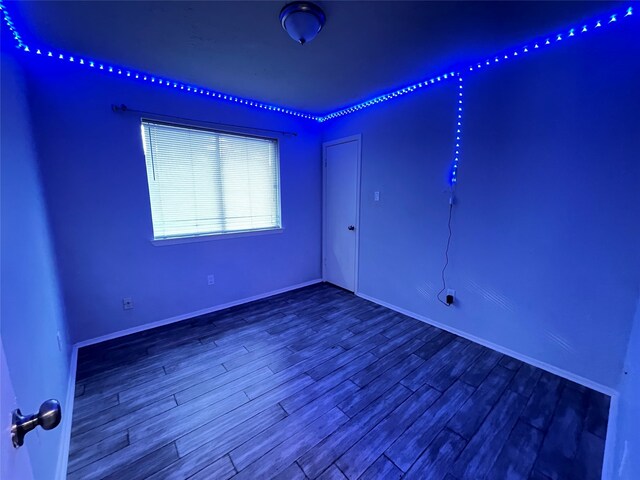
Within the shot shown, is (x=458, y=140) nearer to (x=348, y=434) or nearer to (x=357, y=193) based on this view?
(x=357, y=193)

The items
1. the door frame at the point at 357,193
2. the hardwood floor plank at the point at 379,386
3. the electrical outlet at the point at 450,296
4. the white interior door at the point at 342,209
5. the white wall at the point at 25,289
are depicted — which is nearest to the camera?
the white wall at the point at 25,289

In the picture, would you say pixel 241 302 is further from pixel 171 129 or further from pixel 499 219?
A: pixel 499 219

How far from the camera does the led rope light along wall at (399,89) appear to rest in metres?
1.71

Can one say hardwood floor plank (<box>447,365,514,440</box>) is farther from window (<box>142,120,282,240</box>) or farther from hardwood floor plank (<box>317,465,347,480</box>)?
window (<box>142,120,282,240</box>)

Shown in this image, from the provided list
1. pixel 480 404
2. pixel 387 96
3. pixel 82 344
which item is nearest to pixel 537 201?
pixel 480 404

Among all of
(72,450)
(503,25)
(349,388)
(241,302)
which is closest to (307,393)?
(349,388)

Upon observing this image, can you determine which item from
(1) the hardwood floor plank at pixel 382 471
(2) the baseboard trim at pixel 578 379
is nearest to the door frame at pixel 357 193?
(2) the baseboard trim at pixel 578 379

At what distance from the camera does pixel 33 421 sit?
55 cm

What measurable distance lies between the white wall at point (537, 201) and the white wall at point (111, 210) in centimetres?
200

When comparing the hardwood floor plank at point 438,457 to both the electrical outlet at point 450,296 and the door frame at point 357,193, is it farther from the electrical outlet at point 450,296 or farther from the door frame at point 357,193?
the door frame at point 357,193

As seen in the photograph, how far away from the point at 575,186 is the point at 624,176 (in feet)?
0.76

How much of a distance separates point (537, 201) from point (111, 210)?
11.8 ft

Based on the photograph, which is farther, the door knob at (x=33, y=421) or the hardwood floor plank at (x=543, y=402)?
the hardwood floor plank at (x=543, y=402)

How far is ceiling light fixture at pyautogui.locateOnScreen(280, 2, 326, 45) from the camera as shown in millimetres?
1513
